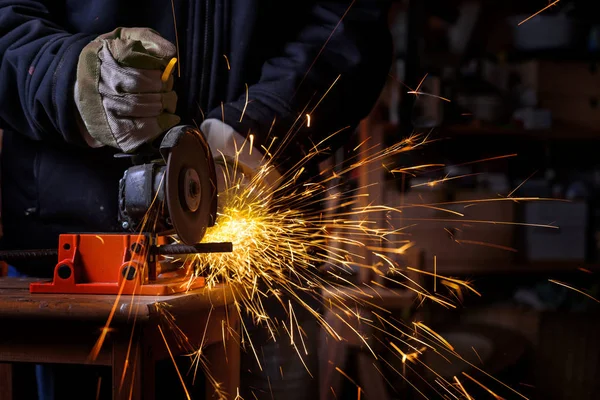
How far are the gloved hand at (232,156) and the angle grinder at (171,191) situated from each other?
0.15 metres

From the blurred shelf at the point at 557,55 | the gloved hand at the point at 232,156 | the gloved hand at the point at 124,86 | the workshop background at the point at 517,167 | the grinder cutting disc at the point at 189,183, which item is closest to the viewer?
the grinder cutting disc at the point at 189,183

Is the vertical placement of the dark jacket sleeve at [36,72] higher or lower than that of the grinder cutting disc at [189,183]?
higher

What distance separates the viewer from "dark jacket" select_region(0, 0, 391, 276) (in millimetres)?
1542

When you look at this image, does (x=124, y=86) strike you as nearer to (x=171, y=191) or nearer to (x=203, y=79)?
(x=171, y=191)

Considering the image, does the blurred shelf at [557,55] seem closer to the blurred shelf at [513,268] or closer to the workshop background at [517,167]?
the workshop background at [517,167]

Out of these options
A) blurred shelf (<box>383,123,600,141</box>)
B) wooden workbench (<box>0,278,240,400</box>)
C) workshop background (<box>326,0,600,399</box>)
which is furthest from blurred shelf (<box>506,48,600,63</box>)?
wooden workbench (<box>0,278,240,400</box>)

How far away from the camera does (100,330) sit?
1080 millimetres

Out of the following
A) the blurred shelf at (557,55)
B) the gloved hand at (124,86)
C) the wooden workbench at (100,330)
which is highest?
the blurred shelf at (557,55)

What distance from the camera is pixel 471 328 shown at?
106 inches

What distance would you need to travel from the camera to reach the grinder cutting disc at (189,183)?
115 cm

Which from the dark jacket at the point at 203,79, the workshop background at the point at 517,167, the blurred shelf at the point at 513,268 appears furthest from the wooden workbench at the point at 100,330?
the blurred shelf at the point at 513,268

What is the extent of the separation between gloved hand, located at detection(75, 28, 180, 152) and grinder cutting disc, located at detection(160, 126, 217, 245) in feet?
0.41

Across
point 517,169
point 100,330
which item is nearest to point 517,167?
point 517,169

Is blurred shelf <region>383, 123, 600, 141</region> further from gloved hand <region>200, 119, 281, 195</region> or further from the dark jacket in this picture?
gloved hand <region>200, 119, 281, 195</region>
